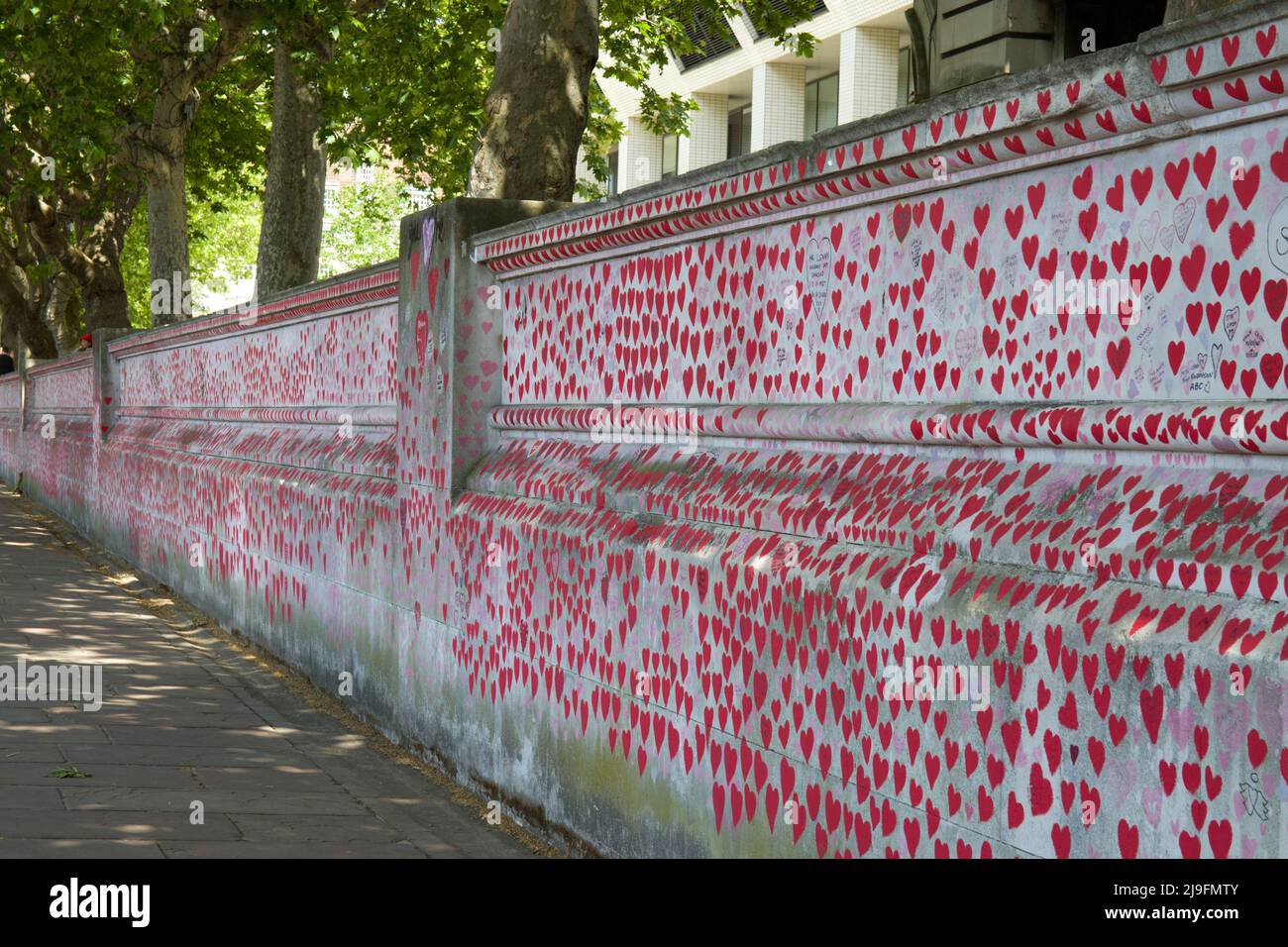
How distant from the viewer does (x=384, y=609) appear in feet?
25.0

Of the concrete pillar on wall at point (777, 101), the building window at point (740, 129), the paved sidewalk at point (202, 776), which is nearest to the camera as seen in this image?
the paved sidewalk at point (202, 776)

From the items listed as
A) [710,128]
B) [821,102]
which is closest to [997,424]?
[821,102]

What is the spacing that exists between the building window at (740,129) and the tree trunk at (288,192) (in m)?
26.4

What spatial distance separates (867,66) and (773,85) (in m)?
4.54

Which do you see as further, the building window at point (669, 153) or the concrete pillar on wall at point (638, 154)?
the concrete pillar on wall at point (638, 154)

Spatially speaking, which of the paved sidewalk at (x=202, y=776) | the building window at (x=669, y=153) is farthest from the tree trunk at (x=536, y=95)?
the building window at (x=669, y=153)

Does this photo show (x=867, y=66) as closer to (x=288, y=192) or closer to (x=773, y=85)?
(x=773, y=85)

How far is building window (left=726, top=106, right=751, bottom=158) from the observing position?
44.7 metres

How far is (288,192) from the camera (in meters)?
18.3

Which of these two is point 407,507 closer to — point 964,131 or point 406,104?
point 964,131

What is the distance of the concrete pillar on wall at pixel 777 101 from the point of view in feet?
134

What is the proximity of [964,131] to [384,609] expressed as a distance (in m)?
4.50

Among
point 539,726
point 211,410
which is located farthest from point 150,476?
point 539,726

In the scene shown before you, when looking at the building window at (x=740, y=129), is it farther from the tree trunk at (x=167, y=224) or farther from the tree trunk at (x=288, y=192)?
the tree trunk at (x=288, y=192)
